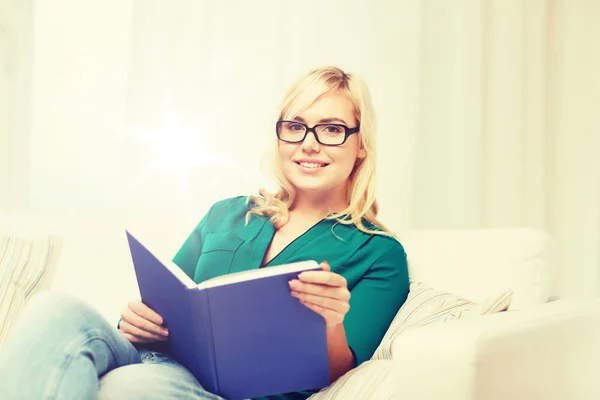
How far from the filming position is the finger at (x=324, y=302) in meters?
0.88

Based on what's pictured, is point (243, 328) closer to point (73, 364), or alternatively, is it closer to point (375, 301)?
point (73, 364)

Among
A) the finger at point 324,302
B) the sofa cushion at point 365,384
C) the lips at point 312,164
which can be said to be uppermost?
the lips at point 312,164

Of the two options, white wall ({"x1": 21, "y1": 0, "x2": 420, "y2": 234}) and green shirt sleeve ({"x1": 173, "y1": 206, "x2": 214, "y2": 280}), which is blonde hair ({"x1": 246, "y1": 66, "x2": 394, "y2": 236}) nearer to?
green shirt sleeve ({"x1": 173, "y1": 206, "x2": 214, "y2": 280})

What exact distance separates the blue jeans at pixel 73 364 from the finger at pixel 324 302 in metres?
0.24

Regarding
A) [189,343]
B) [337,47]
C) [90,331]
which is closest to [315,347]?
[189,343]

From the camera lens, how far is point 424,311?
118 centimetres

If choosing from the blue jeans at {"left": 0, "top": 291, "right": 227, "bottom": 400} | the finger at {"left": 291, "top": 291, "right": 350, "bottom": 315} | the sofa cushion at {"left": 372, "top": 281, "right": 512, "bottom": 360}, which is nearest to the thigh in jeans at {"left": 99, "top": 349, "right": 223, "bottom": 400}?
the blue jeans at {"left": 0, "top": 291, "right": 227, "bottom": 400}

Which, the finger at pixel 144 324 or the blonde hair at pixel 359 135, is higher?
the blonde hair at pixel 359 135

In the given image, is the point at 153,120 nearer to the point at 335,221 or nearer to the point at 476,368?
the point at 335,221

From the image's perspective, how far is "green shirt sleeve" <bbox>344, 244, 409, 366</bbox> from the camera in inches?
45.3

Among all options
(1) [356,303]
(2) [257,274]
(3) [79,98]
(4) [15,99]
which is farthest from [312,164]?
(4) [15,99]

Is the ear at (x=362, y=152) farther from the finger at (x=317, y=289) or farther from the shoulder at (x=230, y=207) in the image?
the finger at (x=317, y=289)

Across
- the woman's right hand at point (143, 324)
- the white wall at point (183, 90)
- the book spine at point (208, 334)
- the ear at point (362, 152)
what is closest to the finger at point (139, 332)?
the woman's right hand at point (143, 324)

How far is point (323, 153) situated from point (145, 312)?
0.53m
